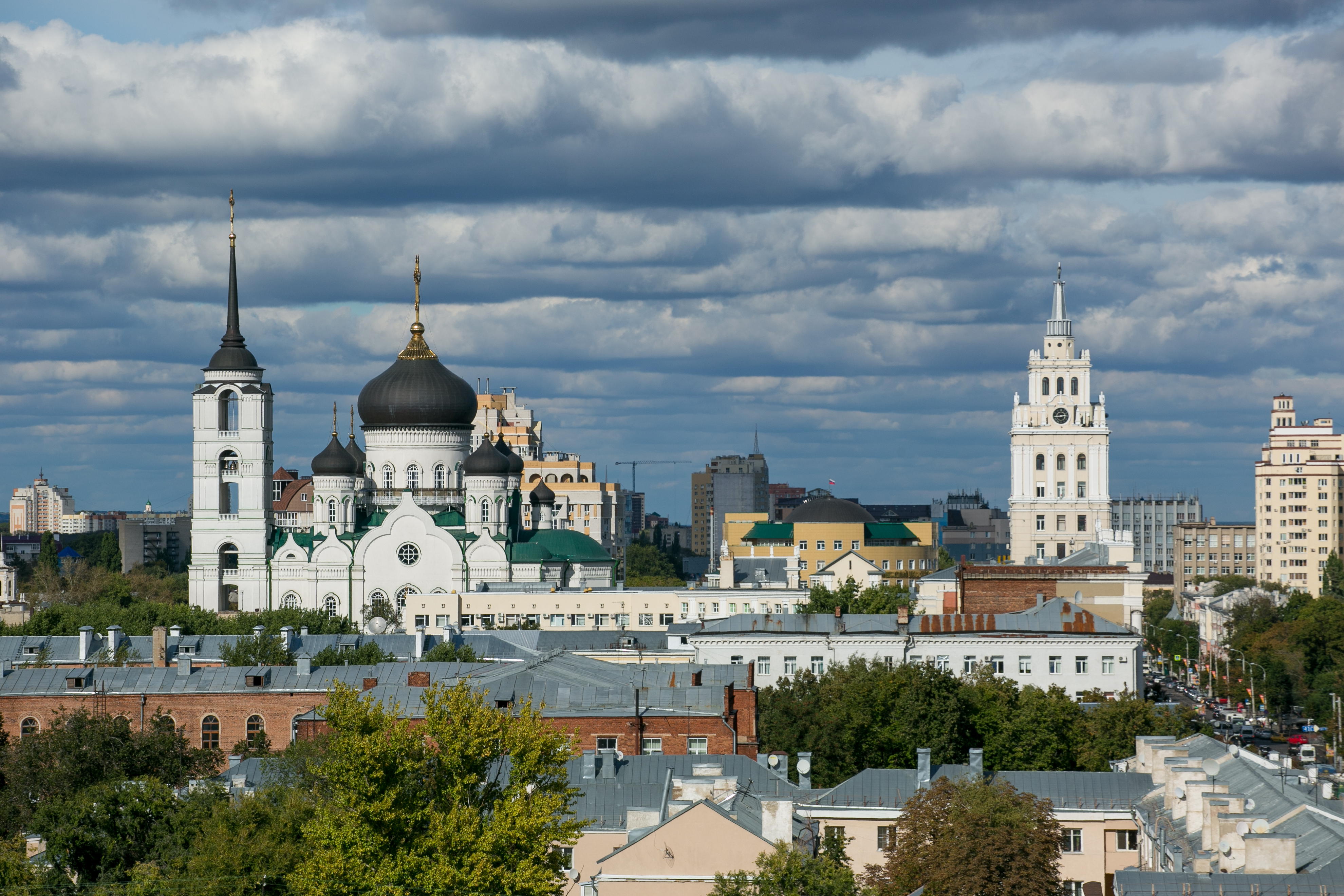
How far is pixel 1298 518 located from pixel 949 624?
9846 cm

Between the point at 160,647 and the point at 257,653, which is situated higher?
the point at 160,647

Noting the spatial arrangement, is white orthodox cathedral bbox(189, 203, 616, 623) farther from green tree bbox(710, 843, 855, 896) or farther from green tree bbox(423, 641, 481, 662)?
green tree bbox(710, 843, 855, 896)

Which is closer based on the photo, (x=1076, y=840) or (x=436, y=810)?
(x=436, y=810)

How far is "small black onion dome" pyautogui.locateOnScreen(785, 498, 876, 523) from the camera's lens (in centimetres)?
14012

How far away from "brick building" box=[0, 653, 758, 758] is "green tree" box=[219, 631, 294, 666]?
2.22 m

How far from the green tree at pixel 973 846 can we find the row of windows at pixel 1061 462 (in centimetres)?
11062

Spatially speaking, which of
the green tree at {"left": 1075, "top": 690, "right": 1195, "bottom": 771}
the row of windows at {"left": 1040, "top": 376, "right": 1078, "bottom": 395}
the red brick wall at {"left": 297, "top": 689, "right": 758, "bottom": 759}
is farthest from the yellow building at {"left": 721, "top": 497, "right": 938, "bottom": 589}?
the red brick wall at {"left": 297, "top": 689, "right": 758, "bottom": 759}

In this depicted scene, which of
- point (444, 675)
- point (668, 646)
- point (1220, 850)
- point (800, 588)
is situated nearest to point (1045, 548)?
point (800, 588)

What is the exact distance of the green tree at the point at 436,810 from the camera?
32.8 meters

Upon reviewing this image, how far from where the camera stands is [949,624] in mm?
72125

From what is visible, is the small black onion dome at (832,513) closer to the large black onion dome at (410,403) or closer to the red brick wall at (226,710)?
the large black onion dome at (410,403)

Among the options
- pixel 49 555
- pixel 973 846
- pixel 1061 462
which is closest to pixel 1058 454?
pixel 1061 462

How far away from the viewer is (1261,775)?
38.9m

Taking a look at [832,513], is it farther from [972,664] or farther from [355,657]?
[355,657]
